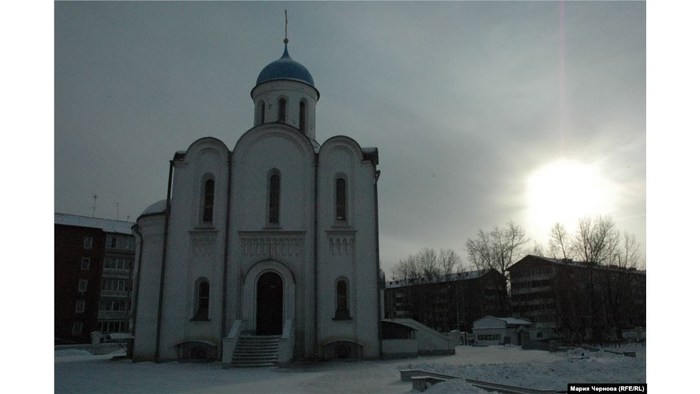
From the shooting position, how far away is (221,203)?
18.8 meters

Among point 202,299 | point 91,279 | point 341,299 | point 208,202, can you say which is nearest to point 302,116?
point 208,202

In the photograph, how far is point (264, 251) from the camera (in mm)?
18375

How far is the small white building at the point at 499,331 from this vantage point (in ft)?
105

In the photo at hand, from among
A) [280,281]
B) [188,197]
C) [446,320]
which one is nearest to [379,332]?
[280,281]

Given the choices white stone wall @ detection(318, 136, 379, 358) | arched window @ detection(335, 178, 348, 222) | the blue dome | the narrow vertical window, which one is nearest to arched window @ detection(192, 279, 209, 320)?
white stone wall @ detection(318, 136, 379, 358)

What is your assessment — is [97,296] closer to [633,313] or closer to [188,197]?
[188,197]

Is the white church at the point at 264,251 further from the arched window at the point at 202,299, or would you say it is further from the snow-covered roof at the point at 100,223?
the snow-covered roof at the point at 100,223

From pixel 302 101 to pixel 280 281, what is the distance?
842cm

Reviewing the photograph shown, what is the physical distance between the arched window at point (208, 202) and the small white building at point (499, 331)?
2096 cm

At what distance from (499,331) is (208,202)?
21166 mm

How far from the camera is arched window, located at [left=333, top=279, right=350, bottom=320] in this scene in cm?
1792

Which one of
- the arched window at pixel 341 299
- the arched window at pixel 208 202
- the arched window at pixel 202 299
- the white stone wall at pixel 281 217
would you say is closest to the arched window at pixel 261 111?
the white stone wall at pixel 281 217

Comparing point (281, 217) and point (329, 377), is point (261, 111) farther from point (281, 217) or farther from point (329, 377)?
point (329, 377)

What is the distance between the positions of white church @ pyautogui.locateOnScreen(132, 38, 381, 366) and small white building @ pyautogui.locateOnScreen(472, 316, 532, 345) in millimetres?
16856
